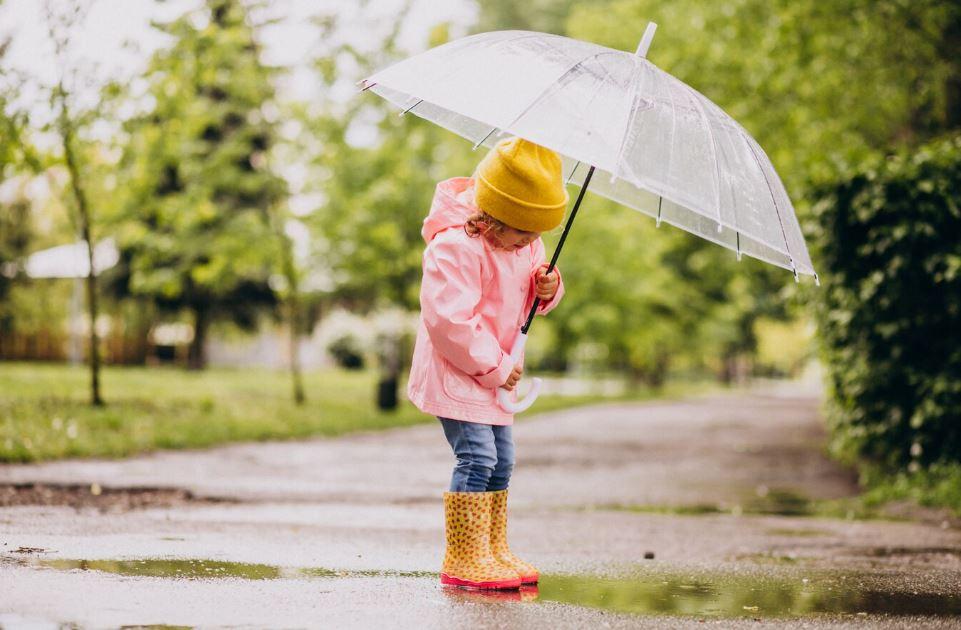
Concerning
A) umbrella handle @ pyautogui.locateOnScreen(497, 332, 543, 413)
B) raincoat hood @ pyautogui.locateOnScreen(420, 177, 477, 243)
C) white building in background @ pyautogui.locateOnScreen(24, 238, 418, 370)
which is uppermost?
raincoat hood @ pyautogui.locateOnScreen(420, 177, 477, 243)

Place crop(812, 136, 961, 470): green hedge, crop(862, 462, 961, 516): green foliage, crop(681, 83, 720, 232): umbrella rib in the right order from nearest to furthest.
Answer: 1. crop(681, 83, 720, 232): umbrella rib
2. crop(862, 462, 961, 516): green foliage
3. crop(812, 136, 961, 470): green hedge

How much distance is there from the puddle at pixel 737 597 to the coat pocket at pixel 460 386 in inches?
33.2

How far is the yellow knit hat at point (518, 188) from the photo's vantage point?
4129 millimetres

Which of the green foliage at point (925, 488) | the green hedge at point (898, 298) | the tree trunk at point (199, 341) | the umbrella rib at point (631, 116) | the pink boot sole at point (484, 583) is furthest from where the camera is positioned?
the tree trunk at point (199, 341)

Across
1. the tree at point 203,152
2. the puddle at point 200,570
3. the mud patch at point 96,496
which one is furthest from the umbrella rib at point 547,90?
the tree at point 203,152

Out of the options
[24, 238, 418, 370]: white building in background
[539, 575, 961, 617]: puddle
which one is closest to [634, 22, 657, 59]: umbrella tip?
[539, 575, 961, 617]: puddle

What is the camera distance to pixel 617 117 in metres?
4.16

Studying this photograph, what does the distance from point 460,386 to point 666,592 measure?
1.26m

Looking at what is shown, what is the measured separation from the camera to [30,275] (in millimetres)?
33844

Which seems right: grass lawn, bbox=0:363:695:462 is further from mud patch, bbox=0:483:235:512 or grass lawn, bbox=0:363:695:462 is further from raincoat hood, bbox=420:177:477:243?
raincoat hood, bbox=420:177:477:243

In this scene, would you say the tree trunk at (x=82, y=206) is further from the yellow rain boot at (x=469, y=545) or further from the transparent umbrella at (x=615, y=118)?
the yellow rain boot at (x=469, y=545)

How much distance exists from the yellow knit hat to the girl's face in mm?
44

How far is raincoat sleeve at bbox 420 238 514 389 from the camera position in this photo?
4004 mm

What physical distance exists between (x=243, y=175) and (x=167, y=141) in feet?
9.76
